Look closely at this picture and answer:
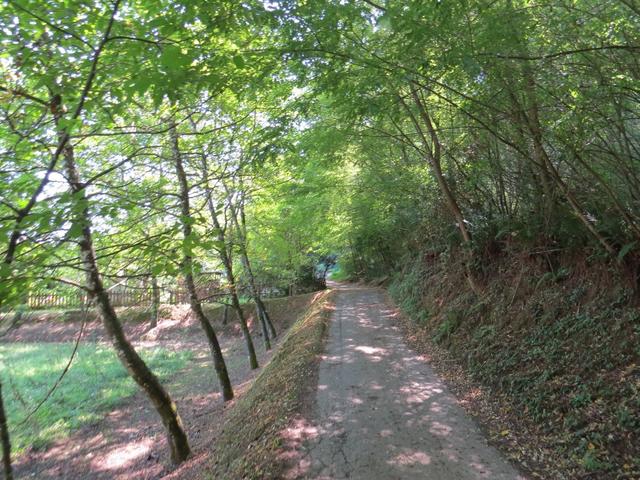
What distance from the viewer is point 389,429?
530cm

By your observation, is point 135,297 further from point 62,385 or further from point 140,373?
point 62,385

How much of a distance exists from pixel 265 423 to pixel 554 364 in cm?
408

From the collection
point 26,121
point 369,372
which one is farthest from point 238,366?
point 26,121

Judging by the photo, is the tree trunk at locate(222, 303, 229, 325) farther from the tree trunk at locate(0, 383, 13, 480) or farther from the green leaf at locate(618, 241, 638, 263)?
the green leaf at locate(618, 241, 638, 263)

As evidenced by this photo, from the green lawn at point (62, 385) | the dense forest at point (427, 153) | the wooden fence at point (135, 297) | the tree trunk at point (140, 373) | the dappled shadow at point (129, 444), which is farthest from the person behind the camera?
the green lawn at point (62, 385)

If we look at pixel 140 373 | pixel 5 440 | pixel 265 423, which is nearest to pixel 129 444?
pixel 140 373

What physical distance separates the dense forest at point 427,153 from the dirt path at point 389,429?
0.62 metres

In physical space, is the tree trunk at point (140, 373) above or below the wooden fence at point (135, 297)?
below

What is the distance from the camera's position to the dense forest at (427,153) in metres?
2.91

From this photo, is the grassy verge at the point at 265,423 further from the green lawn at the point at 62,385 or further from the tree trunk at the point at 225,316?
the tree trunk at the point at 225,316

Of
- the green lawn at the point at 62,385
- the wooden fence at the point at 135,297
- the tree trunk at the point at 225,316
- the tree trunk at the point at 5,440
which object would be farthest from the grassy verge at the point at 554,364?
the tree trunk at the point at 225,316

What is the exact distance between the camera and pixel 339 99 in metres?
5.13

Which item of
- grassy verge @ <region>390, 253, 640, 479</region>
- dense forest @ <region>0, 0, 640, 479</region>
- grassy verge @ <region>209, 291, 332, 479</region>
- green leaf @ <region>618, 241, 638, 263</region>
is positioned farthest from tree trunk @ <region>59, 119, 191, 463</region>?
green leaf @ <region>618, 241, 638, 263</region>

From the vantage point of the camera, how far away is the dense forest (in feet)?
9.55
